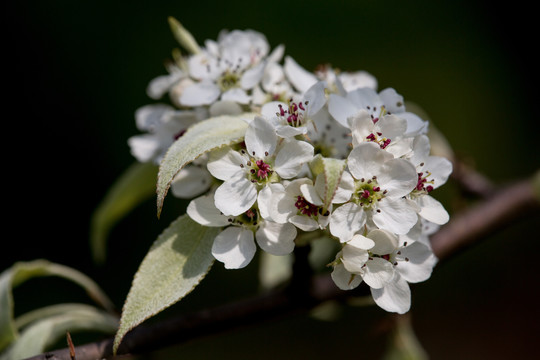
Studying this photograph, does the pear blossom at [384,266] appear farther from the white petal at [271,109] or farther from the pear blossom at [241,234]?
the white petal at [271,109]

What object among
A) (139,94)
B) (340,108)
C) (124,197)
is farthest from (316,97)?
(139,94)

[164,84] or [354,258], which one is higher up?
[164,84]

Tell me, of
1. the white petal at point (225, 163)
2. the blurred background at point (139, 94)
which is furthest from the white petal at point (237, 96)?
the blurred background at point (139, 94)

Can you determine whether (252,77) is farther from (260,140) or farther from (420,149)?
(420,149)

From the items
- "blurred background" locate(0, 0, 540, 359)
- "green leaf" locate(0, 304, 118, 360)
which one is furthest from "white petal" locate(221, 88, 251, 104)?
"blurred background" locate(0, 0, 540, 359)

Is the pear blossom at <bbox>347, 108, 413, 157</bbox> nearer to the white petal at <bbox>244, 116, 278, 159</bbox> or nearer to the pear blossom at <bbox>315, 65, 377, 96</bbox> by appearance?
the white petal at <bbox>244, 116, 278, 159</bbox>

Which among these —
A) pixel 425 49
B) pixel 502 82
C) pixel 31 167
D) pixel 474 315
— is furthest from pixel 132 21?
pixel 474 315

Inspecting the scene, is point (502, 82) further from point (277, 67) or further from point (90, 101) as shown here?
point (277, 67)

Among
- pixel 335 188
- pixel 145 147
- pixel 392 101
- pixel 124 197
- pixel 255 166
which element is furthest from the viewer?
pixel 124 197

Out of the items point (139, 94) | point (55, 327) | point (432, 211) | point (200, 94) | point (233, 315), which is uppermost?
point (200, 94)
